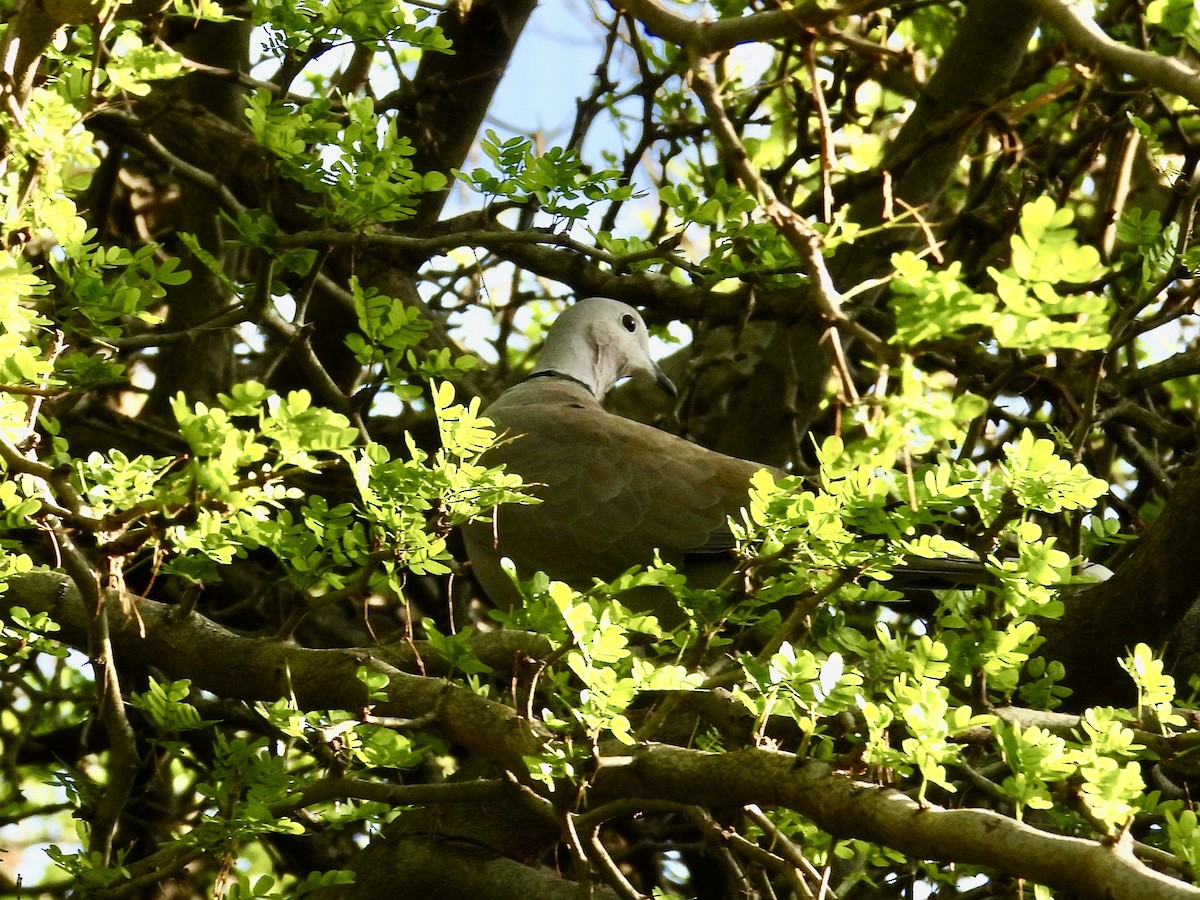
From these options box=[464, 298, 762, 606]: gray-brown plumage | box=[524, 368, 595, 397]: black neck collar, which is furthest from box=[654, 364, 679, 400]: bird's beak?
box=[464, 298, 762, 606]: gray-brown plumage

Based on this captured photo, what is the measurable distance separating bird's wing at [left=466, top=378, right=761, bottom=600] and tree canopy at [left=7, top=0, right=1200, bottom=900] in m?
0.34

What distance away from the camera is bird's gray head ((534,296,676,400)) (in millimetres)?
4449

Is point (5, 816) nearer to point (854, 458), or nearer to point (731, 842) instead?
point (731, 842)

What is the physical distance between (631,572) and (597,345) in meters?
2.39

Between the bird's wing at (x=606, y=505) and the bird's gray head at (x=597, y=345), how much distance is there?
671 mm

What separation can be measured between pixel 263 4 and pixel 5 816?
7.27 feet

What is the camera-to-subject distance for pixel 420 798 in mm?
2168

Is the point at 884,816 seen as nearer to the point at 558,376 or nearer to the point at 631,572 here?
the point at 631,572

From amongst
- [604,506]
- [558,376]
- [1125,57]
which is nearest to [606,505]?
[604,506]

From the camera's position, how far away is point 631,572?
216 cm

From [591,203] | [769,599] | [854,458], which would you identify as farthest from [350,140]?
[854,458]

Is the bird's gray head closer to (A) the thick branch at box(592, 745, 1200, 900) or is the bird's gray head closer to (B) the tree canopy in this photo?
(B) the tree canopy

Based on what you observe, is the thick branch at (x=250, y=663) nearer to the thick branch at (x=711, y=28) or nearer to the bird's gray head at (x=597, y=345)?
the thick branch at (x=711, y=28)

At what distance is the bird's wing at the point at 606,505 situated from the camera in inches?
141
